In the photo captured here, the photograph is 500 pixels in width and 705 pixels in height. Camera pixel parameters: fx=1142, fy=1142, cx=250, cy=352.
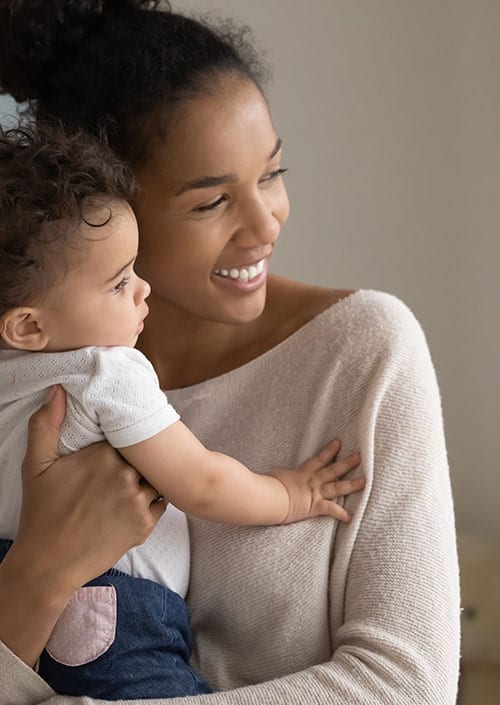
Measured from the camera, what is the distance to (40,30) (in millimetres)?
1754

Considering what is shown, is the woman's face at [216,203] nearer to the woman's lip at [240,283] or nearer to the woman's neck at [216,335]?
the woman's lip at [240,283]

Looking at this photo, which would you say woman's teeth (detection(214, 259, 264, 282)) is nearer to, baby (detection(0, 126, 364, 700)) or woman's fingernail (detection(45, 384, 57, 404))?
baby (detection(0, 126, 364, 700))

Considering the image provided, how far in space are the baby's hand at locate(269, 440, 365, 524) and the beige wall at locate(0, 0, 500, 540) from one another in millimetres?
1501

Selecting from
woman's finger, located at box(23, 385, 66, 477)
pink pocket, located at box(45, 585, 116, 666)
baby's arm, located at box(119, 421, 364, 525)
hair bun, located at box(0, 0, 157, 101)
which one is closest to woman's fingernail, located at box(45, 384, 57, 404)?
woman's finger, located at box(23, 385, 66, 477)

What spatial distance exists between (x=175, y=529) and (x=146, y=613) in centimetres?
19

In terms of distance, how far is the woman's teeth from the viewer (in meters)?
1.71

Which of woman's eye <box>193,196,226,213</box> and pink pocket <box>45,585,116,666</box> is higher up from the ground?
woman's eye <box>193,196,226,213</box>

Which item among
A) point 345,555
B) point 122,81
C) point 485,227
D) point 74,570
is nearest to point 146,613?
point 74,570

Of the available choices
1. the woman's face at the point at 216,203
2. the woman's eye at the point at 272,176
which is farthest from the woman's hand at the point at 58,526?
the woman's eye at the point at 272,176

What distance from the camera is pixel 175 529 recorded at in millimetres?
1596

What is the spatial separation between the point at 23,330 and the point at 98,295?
0.32 feet

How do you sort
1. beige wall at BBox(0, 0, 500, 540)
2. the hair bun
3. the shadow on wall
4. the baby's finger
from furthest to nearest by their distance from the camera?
beige wall at BBox(0, 0, 500, 540) → the shadow on wall → the hair bun → the baby's finger

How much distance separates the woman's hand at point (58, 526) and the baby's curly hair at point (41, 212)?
0.47 feet

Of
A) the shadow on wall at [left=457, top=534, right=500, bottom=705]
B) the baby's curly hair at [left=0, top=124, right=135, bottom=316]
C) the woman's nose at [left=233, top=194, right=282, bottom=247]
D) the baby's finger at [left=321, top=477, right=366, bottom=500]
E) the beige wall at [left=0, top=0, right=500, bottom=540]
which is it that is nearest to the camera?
the baby's curly hair at [left=0, top=124, right=135, bottom=316]
